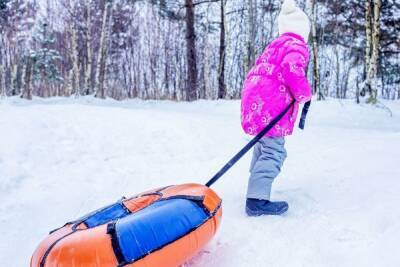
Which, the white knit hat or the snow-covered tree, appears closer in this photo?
the white knit hat

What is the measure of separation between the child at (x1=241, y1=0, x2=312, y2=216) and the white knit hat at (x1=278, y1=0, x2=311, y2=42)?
2 centimetres

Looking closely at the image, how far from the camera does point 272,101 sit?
9.69 feet

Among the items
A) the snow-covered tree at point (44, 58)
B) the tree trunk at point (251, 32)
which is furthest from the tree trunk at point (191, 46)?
the snow-covered tree at point (44, 58)

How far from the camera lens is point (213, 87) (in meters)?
15.8

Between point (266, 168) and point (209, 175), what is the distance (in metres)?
1.38

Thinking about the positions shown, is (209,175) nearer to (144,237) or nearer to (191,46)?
(144,237)

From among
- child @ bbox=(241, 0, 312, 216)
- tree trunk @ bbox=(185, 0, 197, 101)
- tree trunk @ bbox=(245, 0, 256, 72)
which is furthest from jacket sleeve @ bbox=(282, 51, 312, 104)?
tree trunk @ bbox=(185, 0, 197, 101)

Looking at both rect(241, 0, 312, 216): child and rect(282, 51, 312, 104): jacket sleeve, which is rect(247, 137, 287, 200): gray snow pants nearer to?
rect(241, 0, 312, 216): child

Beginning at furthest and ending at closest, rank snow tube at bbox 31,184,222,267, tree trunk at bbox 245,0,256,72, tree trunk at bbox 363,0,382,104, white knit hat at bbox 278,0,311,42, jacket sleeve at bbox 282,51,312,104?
tree trunk at bbox 245,0,256,72 < tree trunk at bbox 363,0,382,104 < white knit hat at bbox 278,0,311,42 < jacket sleeve at bbox 282,51,312,104 < snow tube at bbox 31,184,222,267

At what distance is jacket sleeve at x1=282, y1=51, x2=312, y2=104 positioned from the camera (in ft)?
9.39

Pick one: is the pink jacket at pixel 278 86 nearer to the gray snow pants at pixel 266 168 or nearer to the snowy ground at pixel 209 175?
the gray snow pants at pixel 266 168

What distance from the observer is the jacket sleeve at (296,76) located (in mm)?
2863

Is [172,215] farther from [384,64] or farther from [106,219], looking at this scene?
[384,64]

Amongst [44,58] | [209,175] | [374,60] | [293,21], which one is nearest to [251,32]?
[374,60]
